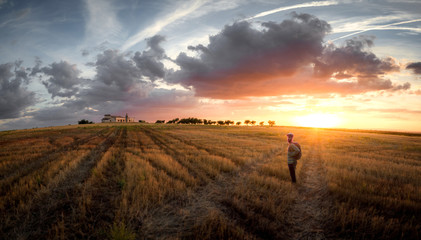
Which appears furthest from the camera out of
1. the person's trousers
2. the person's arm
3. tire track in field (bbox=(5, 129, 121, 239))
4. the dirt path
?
the person's trousers

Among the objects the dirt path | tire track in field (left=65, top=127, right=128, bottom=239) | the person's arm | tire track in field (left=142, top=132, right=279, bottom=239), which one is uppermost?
the person's arm

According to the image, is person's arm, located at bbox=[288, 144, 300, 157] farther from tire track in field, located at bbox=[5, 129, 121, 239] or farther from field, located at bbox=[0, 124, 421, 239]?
tire track in field, located at bbox=[5, 129, 121, 239]

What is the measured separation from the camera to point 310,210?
18.4 feet

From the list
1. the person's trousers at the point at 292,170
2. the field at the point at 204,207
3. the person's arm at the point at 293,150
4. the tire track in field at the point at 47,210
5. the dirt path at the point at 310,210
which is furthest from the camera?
the person's trousers at the point at 292,170

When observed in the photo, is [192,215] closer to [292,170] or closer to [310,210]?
[310,210]

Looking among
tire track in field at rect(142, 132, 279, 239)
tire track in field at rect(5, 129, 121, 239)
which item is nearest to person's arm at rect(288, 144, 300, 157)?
tire track in field at rect(142, 132, 279, 239)

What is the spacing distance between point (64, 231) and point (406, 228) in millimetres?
9369

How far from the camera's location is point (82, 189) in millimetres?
6574

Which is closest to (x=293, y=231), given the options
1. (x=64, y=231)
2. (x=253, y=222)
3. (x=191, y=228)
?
(x=253, y=222)

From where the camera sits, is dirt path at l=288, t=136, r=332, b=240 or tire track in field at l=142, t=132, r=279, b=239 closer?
tire track in field at l=142, t=132, r=279, b=239

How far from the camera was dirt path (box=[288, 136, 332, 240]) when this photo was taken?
4445 millimetres

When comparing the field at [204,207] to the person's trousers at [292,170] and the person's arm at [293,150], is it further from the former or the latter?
the person's arm at [293,150]

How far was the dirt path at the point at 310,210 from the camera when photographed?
445 cm

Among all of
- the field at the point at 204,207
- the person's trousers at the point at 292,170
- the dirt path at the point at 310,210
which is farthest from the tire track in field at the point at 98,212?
the person's trousers at the point at 292,170
